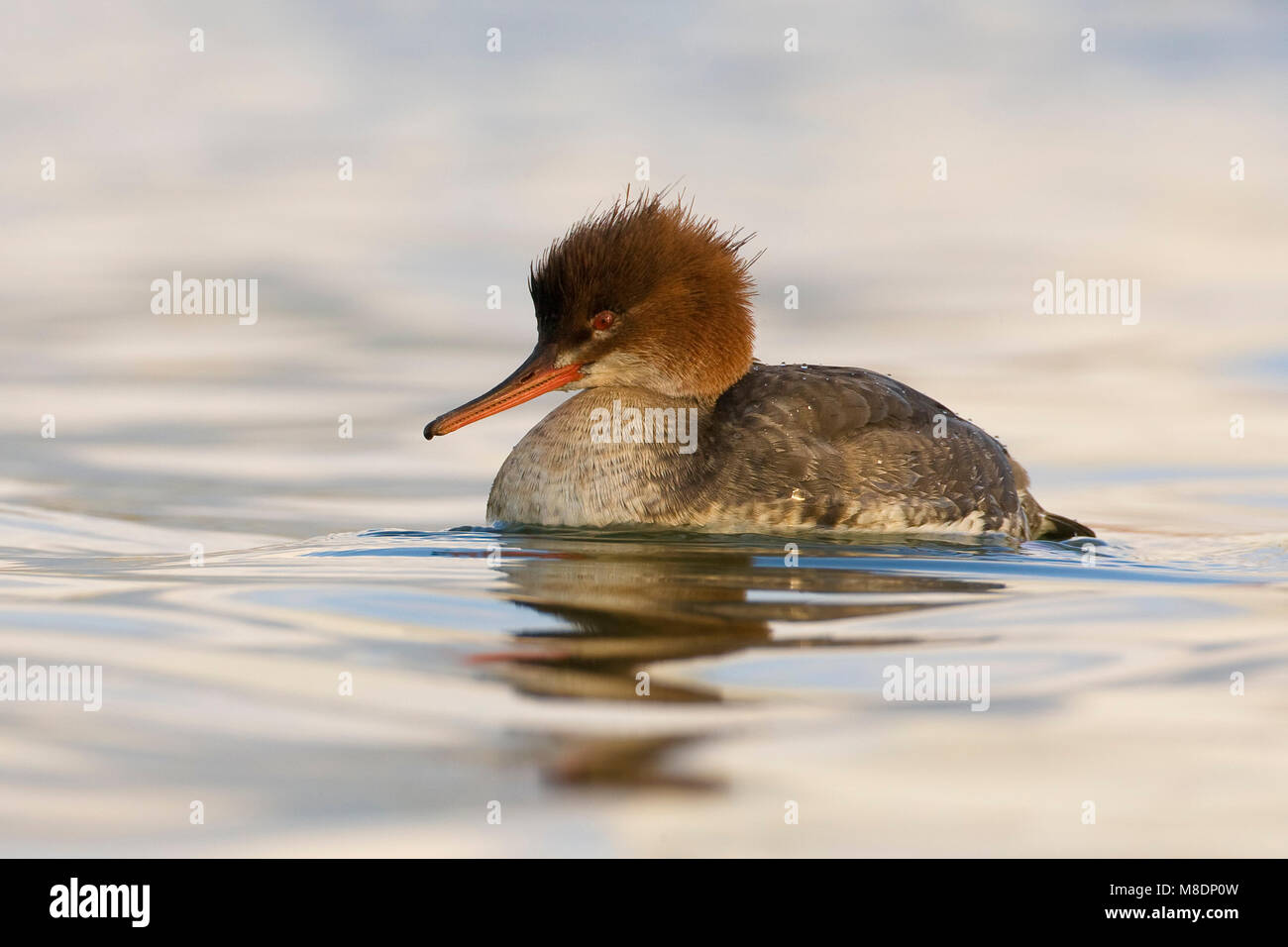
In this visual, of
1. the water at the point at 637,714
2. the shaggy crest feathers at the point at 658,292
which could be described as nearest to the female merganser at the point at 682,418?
the shaggy crest feathers at the point at 658,292

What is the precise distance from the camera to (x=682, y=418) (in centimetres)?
898

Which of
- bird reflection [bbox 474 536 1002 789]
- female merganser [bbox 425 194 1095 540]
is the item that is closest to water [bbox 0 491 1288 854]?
bird reflection [bbox 474 536 1002 789]

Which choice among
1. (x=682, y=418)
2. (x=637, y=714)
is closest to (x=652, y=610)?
(x=637, y=714)

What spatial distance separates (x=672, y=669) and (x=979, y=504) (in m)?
4.66

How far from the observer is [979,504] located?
31.2 feet

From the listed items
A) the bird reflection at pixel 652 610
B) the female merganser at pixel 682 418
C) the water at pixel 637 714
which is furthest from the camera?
the female merganser at pixel 682 418

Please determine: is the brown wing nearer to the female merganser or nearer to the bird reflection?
the female merganser

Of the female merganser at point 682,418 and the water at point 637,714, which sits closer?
the water at point 637,714

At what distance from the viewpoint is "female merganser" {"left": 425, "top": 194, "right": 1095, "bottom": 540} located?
28.3 feet

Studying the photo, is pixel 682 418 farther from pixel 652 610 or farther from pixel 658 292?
pixel 652 610

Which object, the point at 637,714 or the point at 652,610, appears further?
the point at 652,610

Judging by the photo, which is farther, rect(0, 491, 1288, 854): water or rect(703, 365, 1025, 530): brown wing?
rect(703, 365, 1025, 530): brown wing

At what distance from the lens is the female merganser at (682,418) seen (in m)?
8.62

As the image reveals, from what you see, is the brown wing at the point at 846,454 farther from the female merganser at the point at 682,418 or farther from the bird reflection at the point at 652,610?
the bird reflection at the point at 652,610
